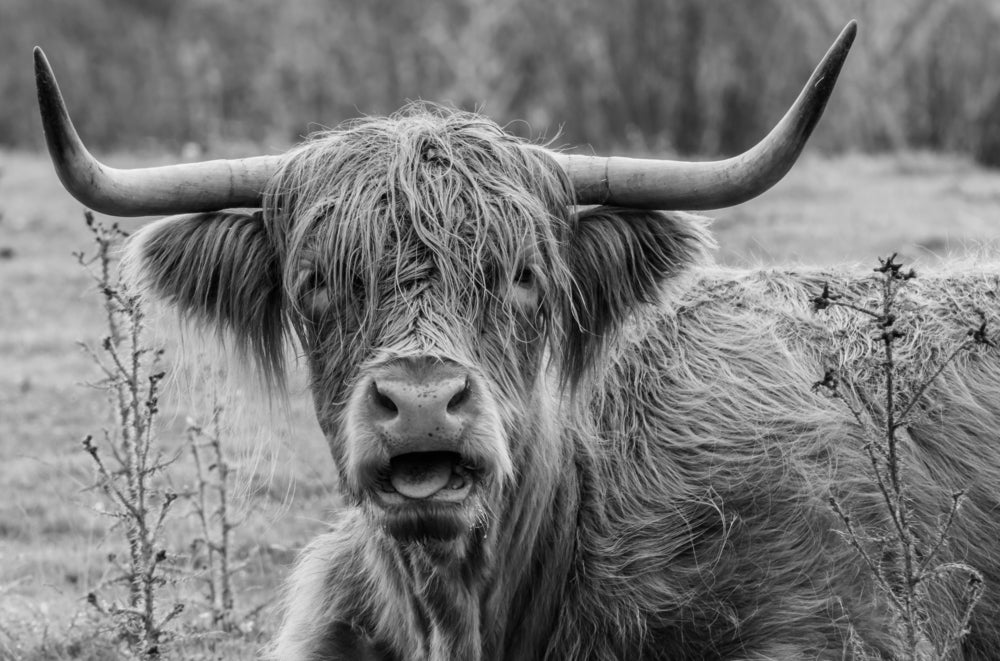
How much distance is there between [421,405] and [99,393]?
15.9 ft

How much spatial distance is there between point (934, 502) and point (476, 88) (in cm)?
1768

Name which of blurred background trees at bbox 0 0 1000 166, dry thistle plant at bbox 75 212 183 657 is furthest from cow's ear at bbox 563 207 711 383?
blurred background trees at bbox 0 0 1000 166

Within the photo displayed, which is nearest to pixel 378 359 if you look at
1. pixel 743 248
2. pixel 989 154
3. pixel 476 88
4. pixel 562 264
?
pixel 562 264

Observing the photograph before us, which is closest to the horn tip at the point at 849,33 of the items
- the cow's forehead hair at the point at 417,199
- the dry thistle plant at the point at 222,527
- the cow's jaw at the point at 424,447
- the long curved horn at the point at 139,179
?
the cow's forehead hair at the point at 417,199

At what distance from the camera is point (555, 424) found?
169 inches

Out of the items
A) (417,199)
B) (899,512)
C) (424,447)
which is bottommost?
(899,512)

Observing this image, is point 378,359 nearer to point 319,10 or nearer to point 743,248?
point 743,248

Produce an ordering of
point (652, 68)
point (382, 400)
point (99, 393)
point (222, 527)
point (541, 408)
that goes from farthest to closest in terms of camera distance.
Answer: point (652, 68) < point (99, 393) < point (222, 527) < point (541, 408) < point (382, 400)

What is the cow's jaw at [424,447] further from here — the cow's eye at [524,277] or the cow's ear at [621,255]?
the cow's ear at [621,255]

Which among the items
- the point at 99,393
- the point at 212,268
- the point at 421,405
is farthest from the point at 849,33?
the point at 99,393

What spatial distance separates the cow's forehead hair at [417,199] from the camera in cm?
381

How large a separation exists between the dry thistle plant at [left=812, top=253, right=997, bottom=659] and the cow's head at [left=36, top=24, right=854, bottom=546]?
1.96 feet

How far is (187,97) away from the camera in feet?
103

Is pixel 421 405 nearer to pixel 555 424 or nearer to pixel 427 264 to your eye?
pixel 427 264
